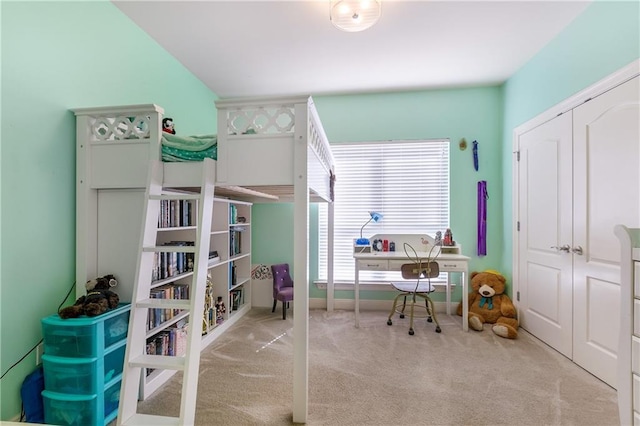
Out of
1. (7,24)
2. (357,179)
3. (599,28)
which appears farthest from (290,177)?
(599,28)

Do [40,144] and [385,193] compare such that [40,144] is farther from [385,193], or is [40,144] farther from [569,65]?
[569,65]

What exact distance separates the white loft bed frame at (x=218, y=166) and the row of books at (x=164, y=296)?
0.23 meters

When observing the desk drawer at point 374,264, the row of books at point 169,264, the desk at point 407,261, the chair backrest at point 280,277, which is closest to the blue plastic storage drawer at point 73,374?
the row of books at point 169,264

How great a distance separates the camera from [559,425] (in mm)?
1672

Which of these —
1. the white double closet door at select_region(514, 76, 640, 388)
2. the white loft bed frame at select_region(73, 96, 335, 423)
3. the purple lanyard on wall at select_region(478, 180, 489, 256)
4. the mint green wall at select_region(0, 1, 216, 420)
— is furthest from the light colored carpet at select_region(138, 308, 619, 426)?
the purple lanyard on wall at select_region(478, 180, 489, 256)

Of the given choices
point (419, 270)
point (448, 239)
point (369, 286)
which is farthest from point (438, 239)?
point (369, 286)

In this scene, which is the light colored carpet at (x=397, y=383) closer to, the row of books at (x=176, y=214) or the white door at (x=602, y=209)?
the white door at (x=602, y=209)

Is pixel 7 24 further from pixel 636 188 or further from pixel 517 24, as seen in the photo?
pixel 636 188

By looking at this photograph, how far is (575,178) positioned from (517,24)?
135 centimetres

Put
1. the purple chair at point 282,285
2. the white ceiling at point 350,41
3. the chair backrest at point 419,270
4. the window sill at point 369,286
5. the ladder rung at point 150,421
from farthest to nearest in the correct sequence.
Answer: the window sill at point 369,286
the purple chair at point 282,285
the chair backrest at point 419,270
the white ceiling at point 350,41
the ladder rung at point 150,421

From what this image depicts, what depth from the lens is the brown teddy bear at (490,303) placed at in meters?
3.10

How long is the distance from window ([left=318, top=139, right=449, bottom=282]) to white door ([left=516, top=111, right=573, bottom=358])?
2.85 ft

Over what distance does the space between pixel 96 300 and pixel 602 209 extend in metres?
3.41

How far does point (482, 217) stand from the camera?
356 centimetres
